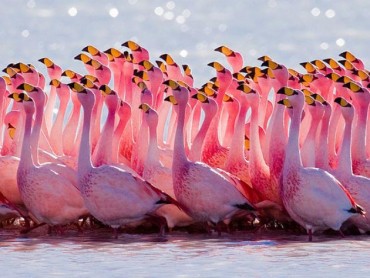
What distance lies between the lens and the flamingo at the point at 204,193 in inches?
658

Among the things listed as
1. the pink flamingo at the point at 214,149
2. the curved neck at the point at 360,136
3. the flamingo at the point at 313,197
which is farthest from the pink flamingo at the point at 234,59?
the flamingo at the point at 313,197

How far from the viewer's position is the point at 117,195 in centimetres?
1639

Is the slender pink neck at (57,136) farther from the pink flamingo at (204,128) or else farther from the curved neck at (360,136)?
the curved neck at (360,136)

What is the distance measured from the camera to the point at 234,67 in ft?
69.5

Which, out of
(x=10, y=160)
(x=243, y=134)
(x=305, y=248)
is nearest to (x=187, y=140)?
(x=243, y=134)

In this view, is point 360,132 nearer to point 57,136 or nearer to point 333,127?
point 333,127

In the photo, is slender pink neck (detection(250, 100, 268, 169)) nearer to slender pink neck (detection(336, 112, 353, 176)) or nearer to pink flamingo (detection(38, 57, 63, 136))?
slender pink neck (detection(336, 112, 353, 176))

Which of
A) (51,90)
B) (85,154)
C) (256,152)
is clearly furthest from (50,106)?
(256,152)

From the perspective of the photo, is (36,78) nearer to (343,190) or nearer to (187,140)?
(187,140)

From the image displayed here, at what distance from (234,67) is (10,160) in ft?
14.6

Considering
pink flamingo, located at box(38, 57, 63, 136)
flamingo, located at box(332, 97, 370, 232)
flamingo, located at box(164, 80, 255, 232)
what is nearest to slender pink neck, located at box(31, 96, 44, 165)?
flamingo, located at box(164, 80, 255, 232)

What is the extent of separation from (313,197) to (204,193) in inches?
53.2

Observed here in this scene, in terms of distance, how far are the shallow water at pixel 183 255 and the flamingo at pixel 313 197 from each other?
0.26m

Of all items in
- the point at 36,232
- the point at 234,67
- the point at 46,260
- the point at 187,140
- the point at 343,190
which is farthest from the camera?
the point at 234,67
